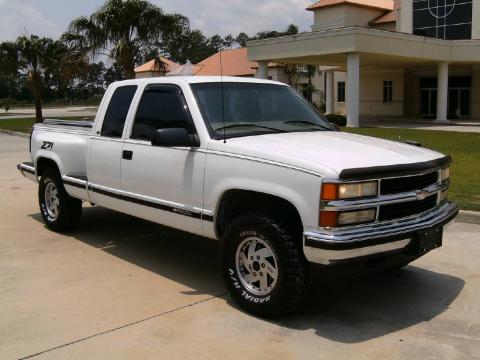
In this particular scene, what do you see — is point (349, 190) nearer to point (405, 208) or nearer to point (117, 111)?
point (405, 208)

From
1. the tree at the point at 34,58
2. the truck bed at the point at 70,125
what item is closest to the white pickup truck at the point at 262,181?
the truck bed at the point at 70,125

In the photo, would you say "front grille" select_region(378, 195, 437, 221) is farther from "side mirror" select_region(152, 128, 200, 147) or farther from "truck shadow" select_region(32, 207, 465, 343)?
"side mirror" select_region(152, 128, 200, 147)

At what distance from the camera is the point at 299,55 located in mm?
32531

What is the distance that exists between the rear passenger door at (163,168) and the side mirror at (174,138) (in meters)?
0.09

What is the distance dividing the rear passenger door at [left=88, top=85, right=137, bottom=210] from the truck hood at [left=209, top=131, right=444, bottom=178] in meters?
Result: 1.58

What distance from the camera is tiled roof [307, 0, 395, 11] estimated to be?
4588cm

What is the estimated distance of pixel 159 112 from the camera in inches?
231

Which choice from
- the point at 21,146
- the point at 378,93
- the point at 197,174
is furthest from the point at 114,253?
the point at 378,93

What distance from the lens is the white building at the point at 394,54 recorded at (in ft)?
101

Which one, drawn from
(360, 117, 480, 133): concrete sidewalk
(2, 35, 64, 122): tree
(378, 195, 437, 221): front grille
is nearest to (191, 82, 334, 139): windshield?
(378, 195, 437, 221): front grille

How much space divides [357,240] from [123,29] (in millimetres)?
22011

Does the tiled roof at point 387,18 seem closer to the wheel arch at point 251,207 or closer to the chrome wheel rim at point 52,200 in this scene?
the chrome wheel rim at point 52,200

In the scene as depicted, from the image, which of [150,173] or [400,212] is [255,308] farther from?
[150,173]

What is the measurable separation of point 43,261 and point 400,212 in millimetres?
3862
